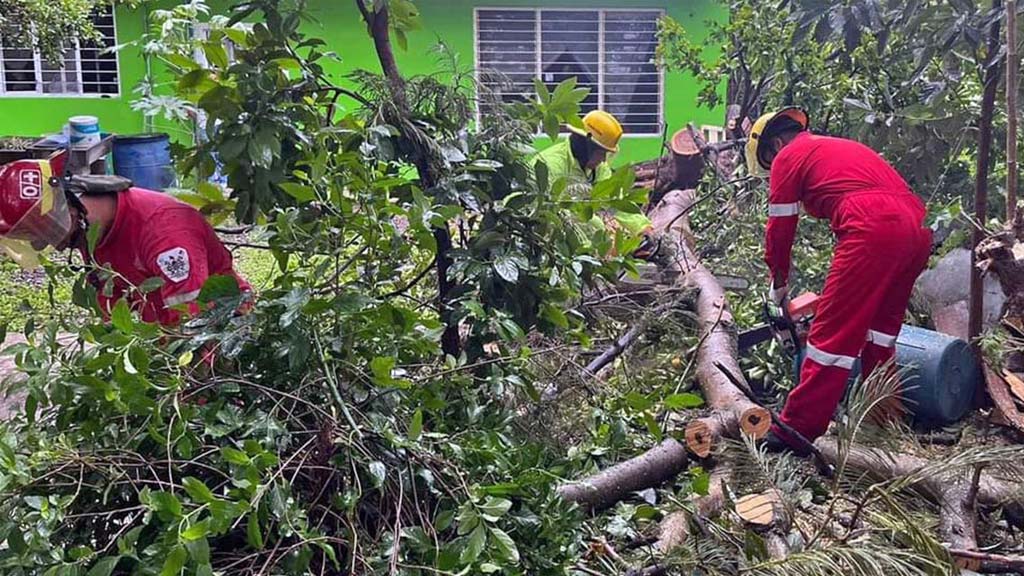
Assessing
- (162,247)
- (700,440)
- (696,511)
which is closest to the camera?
(696,511)

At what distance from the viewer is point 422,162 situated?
114 inches

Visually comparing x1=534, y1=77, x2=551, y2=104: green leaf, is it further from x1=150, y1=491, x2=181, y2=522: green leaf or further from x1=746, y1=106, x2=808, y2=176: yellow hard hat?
x1=746, y1=106, x2=808, y2=176: yellow hard hat

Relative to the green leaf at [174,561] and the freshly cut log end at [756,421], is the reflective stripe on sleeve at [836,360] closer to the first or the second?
the freshly cut log end at [756,421]

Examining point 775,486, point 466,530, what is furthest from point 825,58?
point 466,530

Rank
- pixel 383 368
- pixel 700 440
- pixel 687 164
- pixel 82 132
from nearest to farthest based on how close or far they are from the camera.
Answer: pixel 383 368
pixel 700 440
pixel 687 164
pixel 82 132

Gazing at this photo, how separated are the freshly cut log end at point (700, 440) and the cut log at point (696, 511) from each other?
9 cm

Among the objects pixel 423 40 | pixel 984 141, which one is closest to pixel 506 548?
pixel 984 141

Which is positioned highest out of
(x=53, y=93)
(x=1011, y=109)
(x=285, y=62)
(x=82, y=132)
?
(x=53, y=93)

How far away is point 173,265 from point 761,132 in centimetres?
328

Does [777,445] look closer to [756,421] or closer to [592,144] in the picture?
[756,421]

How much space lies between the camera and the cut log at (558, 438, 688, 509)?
10.8ft

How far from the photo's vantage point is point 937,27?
4.76 metres

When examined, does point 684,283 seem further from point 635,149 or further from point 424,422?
point 635,149

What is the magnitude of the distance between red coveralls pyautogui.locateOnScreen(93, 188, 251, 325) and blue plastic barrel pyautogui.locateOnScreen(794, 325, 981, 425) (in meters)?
2.97
